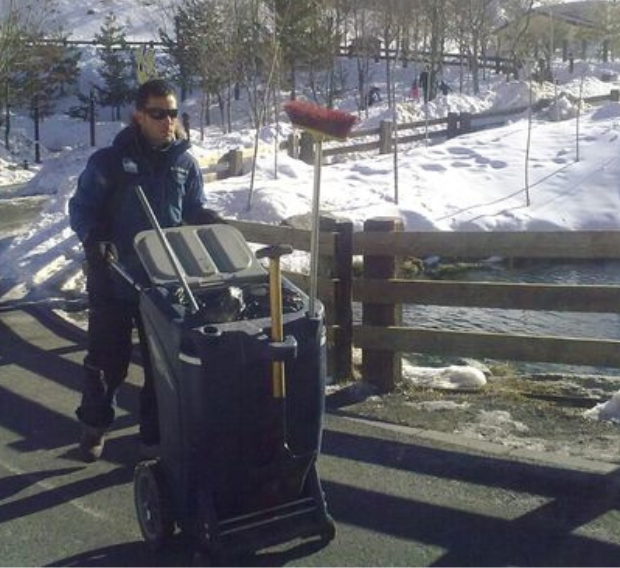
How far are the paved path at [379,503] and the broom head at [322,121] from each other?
169cm

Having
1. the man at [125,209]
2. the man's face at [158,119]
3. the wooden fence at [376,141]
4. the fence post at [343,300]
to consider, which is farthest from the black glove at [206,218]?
the wooden fence at [376,141]

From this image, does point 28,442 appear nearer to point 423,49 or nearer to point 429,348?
point 429,348

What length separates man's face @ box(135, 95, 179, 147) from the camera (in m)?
5.41

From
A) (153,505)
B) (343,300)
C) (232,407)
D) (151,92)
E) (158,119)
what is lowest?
(153,505)

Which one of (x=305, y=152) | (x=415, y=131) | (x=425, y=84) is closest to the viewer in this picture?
(x=305, y=152)

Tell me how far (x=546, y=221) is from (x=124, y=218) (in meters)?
14.2

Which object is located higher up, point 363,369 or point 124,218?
point 124,218

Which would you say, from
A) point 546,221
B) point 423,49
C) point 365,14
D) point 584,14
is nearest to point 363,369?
point 546,221

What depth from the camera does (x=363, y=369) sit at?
736cm

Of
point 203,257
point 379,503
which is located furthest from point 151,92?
point 379,503

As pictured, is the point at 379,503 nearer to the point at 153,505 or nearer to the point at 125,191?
the point at 153,505

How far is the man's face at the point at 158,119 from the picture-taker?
5.41m

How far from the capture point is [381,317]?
7316mm

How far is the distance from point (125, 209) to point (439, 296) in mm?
2416
